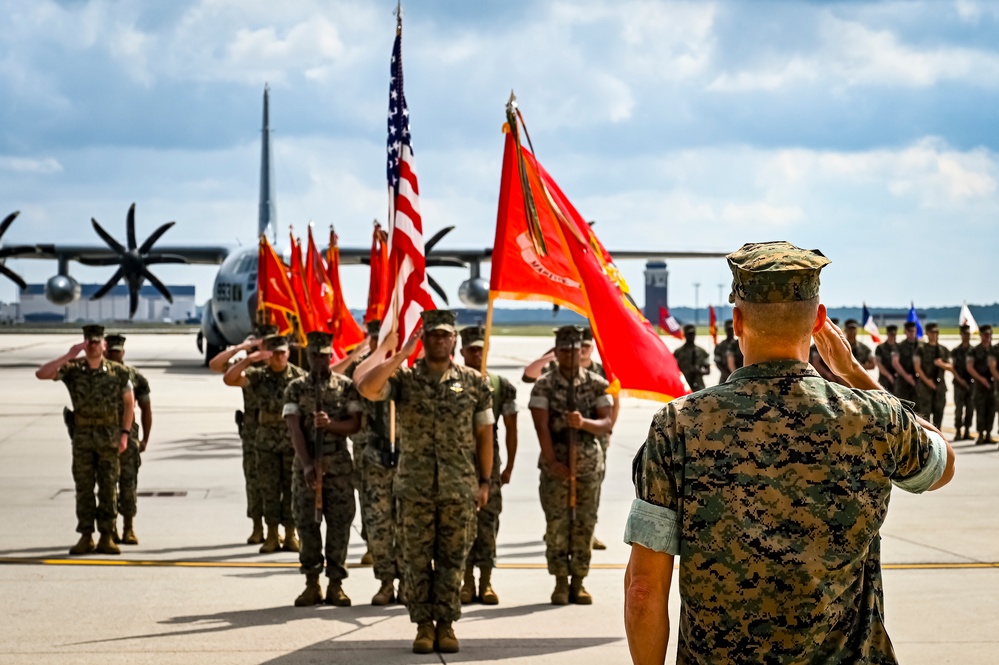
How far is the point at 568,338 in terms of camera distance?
27.1 ft

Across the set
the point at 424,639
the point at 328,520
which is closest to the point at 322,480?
the point at 328,520

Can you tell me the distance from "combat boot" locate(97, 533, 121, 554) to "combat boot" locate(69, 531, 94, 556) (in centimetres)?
6

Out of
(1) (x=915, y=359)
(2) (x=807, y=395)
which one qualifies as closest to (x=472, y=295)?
(1) (x=915, y=359)

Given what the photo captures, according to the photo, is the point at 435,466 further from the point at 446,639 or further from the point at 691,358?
the point at 691,358

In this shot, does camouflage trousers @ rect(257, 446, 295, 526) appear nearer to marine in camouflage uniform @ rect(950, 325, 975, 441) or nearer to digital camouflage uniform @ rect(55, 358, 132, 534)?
digital camouflage uniform @ rect(55, 358, 132, 534)

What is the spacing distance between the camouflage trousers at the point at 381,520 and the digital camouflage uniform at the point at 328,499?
0.13 m

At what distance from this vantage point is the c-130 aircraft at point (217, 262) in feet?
101

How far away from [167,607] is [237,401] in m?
16.8

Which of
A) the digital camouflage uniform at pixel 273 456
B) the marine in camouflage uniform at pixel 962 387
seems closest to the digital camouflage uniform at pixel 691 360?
the marine in camouflage uniform at pixel 962 387

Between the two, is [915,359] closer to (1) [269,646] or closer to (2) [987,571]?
(2) [987,571]

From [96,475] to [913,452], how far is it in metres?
7.95

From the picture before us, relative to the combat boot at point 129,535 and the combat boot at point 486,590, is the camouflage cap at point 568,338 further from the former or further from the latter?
the combat boot at point 129,535

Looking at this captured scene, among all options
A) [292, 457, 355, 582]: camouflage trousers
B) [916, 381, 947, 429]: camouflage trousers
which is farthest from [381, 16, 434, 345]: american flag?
[916, 381, 947, 429]: camouflage trousers

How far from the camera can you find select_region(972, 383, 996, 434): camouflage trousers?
18.0 metres
